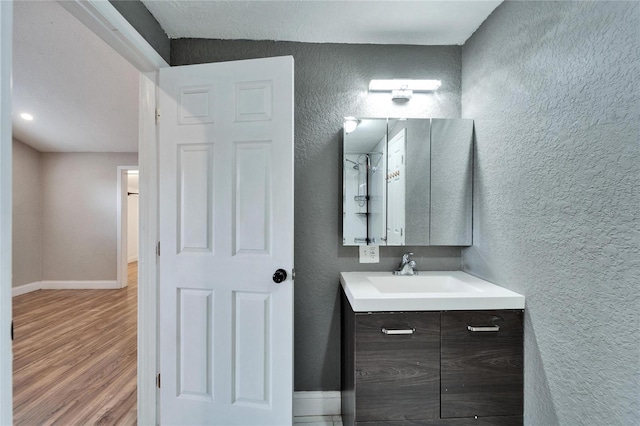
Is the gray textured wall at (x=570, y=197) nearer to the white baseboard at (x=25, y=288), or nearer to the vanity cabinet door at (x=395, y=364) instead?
the vanity cabinet door at (x=395, y=364)

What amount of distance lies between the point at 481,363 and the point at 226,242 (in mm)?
1397

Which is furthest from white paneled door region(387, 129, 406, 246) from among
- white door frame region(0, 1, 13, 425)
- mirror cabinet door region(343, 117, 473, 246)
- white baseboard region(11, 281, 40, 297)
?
white baseboard region(11, 281, 40, 297)

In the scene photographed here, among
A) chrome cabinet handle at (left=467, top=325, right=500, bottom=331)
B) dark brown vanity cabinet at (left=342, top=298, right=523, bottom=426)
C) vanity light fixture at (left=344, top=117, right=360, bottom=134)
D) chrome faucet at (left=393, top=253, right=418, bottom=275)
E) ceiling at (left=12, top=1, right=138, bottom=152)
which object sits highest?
ceiling at (left=12, top=1, right=138, bottom=152)

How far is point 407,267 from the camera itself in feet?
5.86

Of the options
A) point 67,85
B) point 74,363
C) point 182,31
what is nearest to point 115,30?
point 182,31

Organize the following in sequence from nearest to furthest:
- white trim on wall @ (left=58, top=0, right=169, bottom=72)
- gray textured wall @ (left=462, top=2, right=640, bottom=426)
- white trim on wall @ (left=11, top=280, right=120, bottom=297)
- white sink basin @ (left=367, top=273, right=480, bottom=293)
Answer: gray textured wall @ (left=462, top=2, right=640, bottom=426), white trim on wall @ (left=58, top=0, right=169, bottom=72), white sink basin @ (left=367, top=273, right=480, bottom=293), white trim on wall @ (left=11, top=280, right=120, bottom=297)

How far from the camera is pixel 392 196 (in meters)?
1.79

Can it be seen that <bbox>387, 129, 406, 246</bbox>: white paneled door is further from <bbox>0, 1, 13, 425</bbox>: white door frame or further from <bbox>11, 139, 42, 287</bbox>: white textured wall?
<bbox>11, 139, 42, 287</bbox>: white textured wall

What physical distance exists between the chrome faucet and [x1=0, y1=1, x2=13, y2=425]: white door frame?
1.69 m

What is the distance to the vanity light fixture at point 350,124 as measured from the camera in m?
1.76

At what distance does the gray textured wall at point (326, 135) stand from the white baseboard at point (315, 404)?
5cm

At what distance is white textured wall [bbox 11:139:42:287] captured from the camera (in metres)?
4.39

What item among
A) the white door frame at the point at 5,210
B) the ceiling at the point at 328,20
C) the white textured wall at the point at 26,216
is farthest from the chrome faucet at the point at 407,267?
the white textured wall at the point at 26,216

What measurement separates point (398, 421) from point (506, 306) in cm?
74
